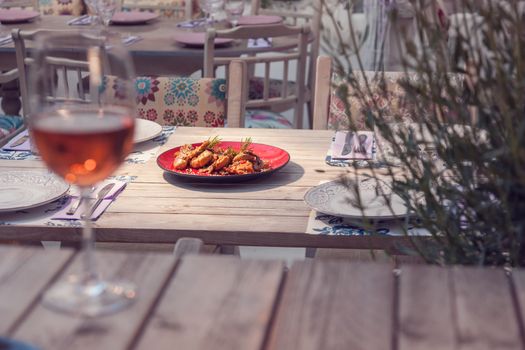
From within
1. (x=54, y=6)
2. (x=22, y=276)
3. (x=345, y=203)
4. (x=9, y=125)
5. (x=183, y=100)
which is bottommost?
(x=9, y=125)

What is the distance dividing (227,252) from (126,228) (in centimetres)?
82

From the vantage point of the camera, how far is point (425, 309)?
0.72 meters

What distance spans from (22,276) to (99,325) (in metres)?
0.13

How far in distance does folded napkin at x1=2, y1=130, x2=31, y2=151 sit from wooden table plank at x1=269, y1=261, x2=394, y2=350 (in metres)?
1.51

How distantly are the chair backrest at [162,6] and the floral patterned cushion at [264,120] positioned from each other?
1648 mm

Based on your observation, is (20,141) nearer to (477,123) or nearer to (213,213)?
(213,213)

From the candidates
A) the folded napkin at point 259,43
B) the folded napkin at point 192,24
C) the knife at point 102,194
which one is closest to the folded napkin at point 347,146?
the knife at point 102,194

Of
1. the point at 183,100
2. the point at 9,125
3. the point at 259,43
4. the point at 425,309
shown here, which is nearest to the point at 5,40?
the point at 9,125

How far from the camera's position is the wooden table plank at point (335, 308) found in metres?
0.67

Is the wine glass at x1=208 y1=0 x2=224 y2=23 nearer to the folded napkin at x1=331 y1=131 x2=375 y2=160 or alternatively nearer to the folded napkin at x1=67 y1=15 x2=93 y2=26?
the folded napkin at x1=67 y1=15 x2=93 y2=26

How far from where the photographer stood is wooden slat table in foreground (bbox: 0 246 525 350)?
674 millimetres

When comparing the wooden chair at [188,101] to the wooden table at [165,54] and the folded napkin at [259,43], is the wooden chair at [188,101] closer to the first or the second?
the wooden table at [165,54]

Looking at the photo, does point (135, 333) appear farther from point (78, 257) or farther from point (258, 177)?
point (258, 177)

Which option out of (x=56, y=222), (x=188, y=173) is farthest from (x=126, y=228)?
(x=188, y=173)
